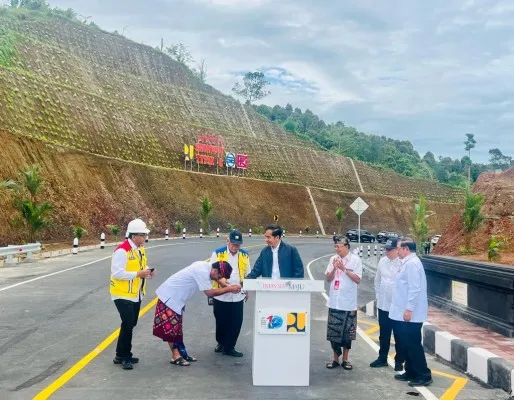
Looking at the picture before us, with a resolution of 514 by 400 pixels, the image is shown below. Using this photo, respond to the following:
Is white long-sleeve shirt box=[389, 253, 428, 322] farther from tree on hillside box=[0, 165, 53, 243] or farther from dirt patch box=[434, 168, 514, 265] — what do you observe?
tree on hillside box=[0, 165, 53, 243]

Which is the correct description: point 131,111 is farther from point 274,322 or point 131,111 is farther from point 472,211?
point 274,322

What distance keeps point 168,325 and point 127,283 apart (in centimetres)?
77

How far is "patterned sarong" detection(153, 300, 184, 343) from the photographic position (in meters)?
7.35

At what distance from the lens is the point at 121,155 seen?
55219 mm

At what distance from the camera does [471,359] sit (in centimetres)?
725

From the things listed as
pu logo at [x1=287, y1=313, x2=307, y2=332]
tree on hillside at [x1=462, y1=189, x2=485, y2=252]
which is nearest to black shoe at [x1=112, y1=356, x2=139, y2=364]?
pu logo at [x1=287, y1=313, x2=307, y2=332]

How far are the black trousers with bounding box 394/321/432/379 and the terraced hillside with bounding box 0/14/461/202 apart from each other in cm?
3778

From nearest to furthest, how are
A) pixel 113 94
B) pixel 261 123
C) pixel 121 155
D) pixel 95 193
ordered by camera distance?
pixel 95 193
pixel 121 155
pixel 113 94
pixel 261 123

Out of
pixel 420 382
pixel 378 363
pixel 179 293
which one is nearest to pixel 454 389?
pixel 420 382

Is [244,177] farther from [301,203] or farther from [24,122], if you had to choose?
[24,122]

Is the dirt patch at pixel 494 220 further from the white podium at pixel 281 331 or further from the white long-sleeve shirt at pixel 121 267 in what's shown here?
the white long-sleeve shirt at pixel 121 267

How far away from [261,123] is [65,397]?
279 ft

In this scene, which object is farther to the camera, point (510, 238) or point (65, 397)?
point (510, 238)

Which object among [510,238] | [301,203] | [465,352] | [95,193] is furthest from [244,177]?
[465,352]
